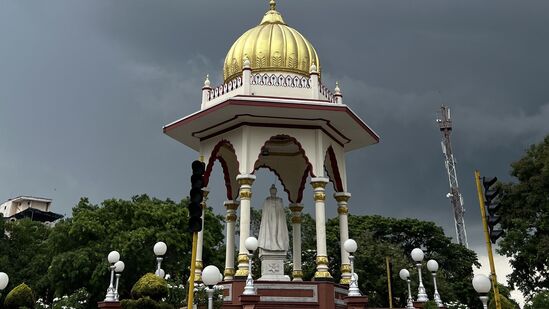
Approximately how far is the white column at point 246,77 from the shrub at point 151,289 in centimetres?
656

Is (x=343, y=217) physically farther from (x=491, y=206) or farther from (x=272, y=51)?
(x=491, y=206)

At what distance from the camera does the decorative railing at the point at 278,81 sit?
18609 millimetres

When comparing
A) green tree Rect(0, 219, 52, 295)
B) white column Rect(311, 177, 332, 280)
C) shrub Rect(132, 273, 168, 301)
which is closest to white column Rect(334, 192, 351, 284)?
white column Rect(311, 177, 332, 280)

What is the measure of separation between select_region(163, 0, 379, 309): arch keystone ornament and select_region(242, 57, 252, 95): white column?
1.3 inches

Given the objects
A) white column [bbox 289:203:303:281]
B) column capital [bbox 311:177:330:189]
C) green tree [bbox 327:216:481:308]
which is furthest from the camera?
green tree [bbox 327:216:481:308]

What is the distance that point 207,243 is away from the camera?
3206cm

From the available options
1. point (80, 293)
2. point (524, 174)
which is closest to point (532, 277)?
point (524, 174)

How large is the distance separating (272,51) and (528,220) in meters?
15.7

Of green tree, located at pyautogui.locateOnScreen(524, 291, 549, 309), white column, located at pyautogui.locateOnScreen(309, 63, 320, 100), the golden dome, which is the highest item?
the golden dome

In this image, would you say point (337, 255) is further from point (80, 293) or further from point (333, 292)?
point (333, 292)

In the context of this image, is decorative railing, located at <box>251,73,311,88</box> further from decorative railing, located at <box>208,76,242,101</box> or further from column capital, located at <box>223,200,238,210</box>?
column capital, located at <box>223,200,238,210</box>

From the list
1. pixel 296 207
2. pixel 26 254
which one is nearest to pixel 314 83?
pixel 296 207

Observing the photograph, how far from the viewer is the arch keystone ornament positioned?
1675cm

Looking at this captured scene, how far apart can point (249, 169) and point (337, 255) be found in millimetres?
19820
